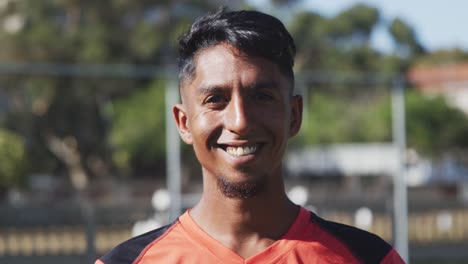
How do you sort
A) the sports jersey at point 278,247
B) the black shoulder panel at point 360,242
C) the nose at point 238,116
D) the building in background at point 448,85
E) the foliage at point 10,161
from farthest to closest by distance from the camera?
the building in background at point 448,85 → the foliage at point 10,161 → the black shoulder panel at point 360,242 → the sports jersey at point 278,247 → the nose at point 238,116

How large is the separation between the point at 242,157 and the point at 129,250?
1.42 feet

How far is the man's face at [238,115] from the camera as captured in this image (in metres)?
2.38

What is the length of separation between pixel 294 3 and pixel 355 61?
4820mm

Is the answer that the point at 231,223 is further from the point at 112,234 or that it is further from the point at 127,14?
the point at 127,14

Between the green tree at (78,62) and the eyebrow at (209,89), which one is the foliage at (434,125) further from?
the eyebrow at (209,89)

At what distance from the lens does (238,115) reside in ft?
A: 7.78

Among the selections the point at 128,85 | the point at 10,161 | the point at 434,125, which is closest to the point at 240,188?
the point at 10,161

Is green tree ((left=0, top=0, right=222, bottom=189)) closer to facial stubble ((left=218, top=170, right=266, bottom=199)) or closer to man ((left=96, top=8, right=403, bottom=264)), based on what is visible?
man ((left=96, top=8, right=403, bottom=264))

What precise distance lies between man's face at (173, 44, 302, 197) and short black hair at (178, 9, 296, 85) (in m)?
0.02

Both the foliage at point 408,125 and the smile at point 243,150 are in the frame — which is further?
the foliage at point 408,125

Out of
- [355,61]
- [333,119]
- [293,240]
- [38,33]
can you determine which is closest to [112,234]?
[293,240]

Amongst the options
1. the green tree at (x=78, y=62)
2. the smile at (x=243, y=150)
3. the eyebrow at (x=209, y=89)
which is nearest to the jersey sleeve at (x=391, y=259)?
the smile at (x=243, y=150)

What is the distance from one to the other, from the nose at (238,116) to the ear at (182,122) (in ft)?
0.62

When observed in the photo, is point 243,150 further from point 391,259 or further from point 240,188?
point 391,259
